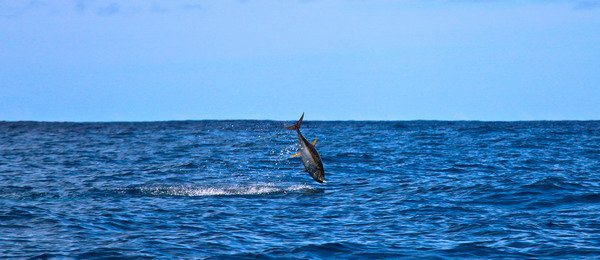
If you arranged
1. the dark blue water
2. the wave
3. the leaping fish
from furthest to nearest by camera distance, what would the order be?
the wave, the leaping fish, the dark blue water

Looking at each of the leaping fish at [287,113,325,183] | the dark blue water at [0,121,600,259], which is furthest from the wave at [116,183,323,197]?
the leaping fish at [287,113,325,183]

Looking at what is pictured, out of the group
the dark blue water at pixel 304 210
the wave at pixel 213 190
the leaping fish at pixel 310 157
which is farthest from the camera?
the wave at pixel 213 190

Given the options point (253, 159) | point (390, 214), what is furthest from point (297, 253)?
point (253, 159)

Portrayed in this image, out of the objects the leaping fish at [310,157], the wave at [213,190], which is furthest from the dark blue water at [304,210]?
the leaping fish at [310,157]

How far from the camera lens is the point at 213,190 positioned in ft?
84.3

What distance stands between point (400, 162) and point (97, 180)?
48.9 ft

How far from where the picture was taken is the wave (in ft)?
80.8

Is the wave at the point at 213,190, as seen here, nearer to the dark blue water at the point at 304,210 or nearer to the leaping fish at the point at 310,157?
the dark blue water at the point at 304,210

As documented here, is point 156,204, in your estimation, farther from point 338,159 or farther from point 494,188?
point 338,159

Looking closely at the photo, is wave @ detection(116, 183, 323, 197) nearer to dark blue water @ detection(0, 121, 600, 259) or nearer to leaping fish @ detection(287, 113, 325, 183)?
dark blue water @ detection(0, 121, 600, 259)

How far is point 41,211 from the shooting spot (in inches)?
807

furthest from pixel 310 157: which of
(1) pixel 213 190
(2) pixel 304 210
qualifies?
(1) pixel 213 190

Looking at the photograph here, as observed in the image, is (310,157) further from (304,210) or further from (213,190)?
(213,190)

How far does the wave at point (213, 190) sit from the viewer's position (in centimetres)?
2464
